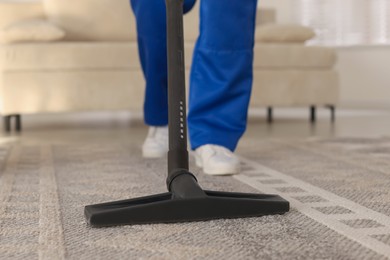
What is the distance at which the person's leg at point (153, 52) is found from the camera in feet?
5.90

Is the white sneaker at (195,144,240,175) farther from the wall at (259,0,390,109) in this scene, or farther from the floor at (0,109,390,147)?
the wall at (259,0,390,109)

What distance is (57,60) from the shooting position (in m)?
3.06

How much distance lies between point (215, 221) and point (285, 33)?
2.72 meters

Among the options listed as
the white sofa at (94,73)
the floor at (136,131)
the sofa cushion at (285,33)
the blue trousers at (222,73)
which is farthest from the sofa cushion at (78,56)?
the blue trousers at (222,73)

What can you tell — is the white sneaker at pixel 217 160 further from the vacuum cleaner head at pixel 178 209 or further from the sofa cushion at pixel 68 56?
the sofa cushion at pixel 68 56

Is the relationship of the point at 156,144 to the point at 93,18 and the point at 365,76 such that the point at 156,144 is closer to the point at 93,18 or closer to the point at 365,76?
the point at 93,18

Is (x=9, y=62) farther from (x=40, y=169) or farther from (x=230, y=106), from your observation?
(x=230, y=106)

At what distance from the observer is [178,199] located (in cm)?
94

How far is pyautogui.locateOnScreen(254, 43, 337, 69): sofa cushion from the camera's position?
3.37 m

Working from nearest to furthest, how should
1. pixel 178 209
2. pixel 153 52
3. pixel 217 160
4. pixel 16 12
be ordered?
pixel 178 209, pixel 217 160, pixel 153 52, pixel 16 12

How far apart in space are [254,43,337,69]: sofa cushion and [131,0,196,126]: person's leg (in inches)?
59.8

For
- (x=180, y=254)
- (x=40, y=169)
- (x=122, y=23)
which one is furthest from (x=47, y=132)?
(x=180, y=254)

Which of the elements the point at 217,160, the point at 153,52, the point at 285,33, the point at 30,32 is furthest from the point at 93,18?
the point at 217,160

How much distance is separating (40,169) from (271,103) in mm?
1946
